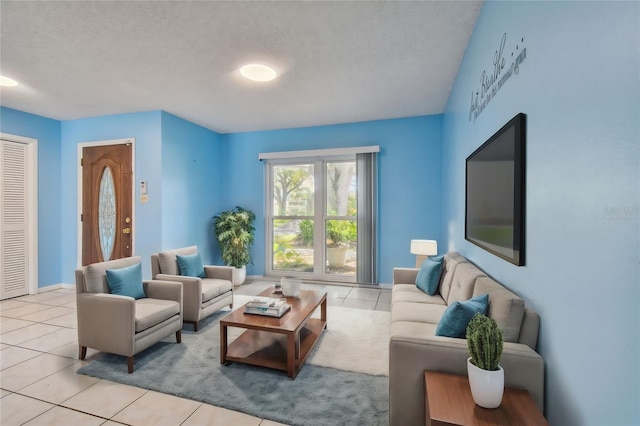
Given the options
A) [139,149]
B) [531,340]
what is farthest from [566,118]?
[139,149]

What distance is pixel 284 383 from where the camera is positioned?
2217 millimetres

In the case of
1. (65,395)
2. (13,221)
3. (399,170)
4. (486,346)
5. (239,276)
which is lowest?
(65,395)

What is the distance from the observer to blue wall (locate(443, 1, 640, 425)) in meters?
0.86

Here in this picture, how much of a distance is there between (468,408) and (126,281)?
2872mm

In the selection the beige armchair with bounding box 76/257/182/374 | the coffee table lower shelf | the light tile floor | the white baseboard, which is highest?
the beige armchair with bounding box 76/257/182/374

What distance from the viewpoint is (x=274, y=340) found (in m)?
2.79

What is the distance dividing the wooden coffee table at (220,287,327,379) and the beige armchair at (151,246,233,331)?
2.19 ft

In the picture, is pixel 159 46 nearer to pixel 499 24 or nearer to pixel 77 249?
pixel 499 24

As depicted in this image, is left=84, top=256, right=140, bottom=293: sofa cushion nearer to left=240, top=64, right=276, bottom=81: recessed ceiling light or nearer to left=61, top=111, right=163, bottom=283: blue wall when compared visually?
left=61, top=111, right=163, bottom=283: blue wall

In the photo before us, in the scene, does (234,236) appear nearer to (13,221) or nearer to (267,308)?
(267,308)

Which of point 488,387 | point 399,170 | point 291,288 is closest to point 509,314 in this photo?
point 488,387

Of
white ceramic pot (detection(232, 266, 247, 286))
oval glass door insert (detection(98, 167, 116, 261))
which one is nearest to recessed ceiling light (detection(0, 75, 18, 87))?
oval glass door insert (detection(98, 167, 116, 261))

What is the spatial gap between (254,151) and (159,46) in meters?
3.03

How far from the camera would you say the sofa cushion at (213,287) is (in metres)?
3.33
